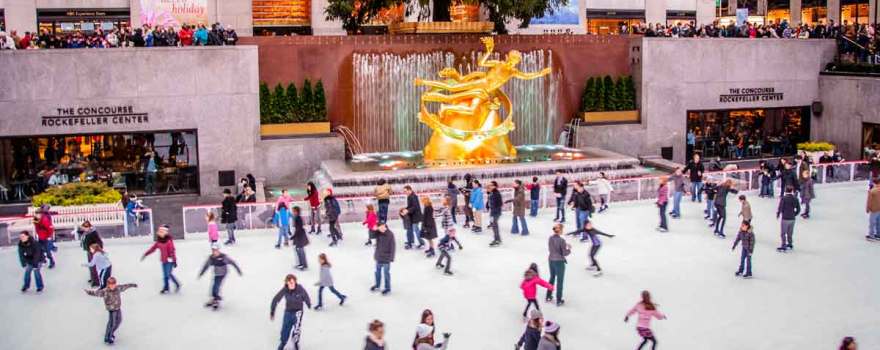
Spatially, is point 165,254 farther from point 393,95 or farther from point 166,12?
point 166,12

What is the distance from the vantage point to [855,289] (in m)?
14.6

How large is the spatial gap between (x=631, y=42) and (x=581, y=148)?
411 centimetres

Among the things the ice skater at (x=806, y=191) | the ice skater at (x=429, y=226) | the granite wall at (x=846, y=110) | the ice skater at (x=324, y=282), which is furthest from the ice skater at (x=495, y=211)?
the granite wall at (x=846, y=110)

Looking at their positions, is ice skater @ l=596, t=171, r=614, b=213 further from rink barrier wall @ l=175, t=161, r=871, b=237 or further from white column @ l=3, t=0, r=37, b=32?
white column @ l=3, t=0, r=37, b=32

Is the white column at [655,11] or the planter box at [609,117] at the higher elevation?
the white column at [655,11]

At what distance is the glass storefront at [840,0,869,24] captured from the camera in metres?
44.4

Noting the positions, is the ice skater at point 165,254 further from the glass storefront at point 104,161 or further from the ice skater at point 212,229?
the glass storefront at point 104,161

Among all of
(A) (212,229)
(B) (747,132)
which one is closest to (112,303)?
(A) (212,229)

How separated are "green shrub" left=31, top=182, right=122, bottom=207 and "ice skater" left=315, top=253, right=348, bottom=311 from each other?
27.9 ft

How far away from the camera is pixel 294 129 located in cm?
2711

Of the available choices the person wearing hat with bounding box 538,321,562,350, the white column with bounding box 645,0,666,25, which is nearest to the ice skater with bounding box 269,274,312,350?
the person wearing hat with bounding box 538,321,562,350

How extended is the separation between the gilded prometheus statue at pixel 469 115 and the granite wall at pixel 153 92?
504cm

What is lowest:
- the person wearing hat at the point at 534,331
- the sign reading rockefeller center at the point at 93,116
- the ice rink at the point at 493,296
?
the ice rink at the point at 493,296

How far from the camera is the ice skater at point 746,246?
48.2 ft
